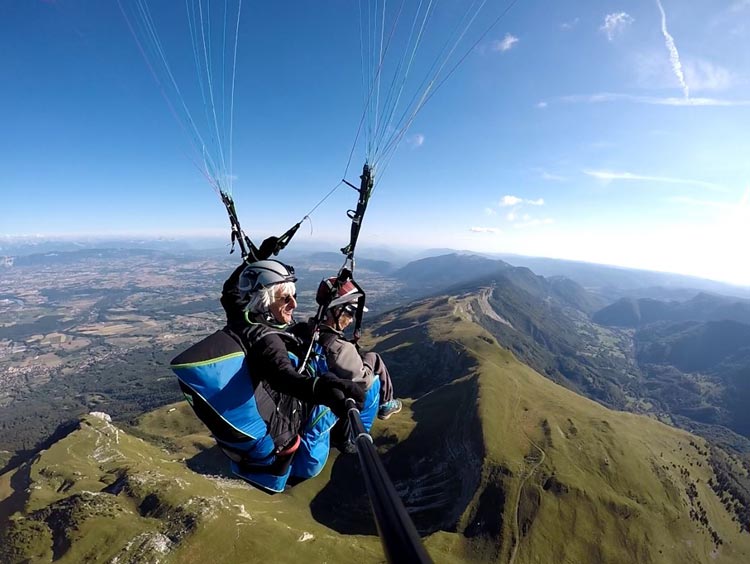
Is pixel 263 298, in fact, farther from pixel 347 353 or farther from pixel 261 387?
pixel 347 353

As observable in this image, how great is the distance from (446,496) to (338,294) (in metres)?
108

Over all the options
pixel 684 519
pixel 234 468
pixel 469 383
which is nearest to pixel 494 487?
pixel 469 383

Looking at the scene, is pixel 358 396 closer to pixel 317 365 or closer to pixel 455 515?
pixel 317 365

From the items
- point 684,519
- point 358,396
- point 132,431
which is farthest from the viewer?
point 132,431

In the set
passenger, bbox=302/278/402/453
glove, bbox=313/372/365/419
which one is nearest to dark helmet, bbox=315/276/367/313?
passenger, bbox=302/278/402/453

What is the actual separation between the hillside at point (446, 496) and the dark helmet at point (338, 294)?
7583 cm

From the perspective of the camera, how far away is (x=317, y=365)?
26.3 feet

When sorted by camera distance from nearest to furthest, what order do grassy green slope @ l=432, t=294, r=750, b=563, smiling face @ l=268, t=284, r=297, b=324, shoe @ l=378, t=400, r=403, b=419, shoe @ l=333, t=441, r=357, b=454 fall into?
1. smiling face @ l=268, t=284, r=297, b=324
2. shoe @ l=333, t=441, r=357, b=454
3. shoe @ l=378, t=400, r=403, b=419
4. grassy green slope @ l=432, t=294, r=750, b=563

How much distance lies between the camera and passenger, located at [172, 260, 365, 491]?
549cm

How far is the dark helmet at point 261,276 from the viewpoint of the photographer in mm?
6871

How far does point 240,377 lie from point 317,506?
109485mm

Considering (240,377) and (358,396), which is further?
(240,377)

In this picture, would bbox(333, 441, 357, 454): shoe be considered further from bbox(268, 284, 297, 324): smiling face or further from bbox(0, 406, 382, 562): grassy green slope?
bbox(0, 406, 382, 562): grassy green slope

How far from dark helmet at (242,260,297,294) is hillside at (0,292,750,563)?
77.2 m
